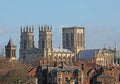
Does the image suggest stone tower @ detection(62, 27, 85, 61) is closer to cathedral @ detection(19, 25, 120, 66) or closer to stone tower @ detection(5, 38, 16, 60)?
cathedral @ detection(19, 25, 120, 66)

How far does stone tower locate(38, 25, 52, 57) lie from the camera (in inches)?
6540

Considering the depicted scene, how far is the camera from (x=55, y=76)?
76812 millimetres

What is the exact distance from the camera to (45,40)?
555 feet

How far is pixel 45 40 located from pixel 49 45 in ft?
6.60

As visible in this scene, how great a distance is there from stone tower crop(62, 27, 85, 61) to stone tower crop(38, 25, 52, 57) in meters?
6.61

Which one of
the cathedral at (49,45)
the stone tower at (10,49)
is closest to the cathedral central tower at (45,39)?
the cathedral at (49,45)

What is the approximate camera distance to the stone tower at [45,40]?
545 feet

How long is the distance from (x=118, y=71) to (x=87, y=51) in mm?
79014

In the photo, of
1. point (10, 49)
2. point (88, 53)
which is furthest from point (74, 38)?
point (10, 49)

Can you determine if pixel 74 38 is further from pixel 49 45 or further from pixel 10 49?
pixel 10 49

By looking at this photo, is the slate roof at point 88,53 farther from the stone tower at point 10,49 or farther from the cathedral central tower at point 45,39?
the stone tower at point 10,49

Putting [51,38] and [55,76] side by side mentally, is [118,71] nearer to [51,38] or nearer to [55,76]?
[55,76]

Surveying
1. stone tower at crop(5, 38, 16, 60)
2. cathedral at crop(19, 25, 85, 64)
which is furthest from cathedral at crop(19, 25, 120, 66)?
stone tower at crop(5, 38, 16, 60)

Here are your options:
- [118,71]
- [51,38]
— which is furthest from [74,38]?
[118,71]
